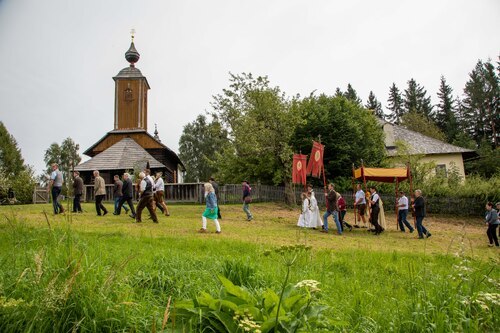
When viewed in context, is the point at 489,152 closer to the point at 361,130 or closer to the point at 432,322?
the point at 361,130

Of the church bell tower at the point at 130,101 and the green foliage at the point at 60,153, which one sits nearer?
the church bell tower at the point at 130,101

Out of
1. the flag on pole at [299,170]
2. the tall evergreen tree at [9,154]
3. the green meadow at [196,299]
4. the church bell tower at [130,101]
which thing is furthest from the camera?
the tall evergreen tree at [9,154]

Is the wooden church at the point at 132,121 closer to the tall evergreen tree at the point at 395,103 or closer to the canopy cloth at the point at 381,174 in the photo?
the canopy cloth at the point at 381,174

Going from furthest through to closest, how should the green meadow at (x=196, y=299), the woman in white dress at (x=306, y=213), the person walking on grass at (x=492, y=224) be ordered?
the woman in white dress at (x=306, y=213) < the person walking on grass at (x=492, y=224) < the green meadow at (x=196, y=299)

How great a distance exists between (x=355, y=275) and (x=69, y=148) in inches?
3164

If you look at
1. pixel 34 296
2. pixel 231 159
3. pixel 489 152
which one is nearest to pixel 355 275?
pixel 34 296

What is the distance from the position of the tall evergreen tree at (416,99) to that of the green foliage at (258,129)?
184 ft

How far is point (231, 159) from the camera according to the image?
30562 mm

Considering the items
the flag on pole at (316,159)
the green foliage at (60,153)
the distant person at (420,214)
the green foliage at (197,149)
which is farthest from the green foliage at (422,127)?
the green foliage at (60,153)

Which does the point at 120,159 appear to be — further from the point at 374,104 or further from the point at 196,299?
the point at 374,104

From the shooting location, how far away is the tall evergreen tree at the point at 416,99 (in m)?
75.8

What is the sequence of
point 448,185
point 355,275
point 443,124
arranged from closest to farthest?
point 355,275
point 448,185
point 443,124

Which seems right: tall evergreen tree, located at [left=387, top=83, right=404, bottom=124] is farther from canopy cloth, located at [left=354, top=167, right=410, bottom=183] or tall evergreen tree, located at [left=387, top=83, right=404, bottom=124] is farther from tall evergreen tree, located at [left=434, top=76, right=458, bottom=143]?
canopy cloth, located at [left=354, top=167, right=410, bottom=183]

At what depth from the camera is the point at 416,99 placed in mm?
77250
